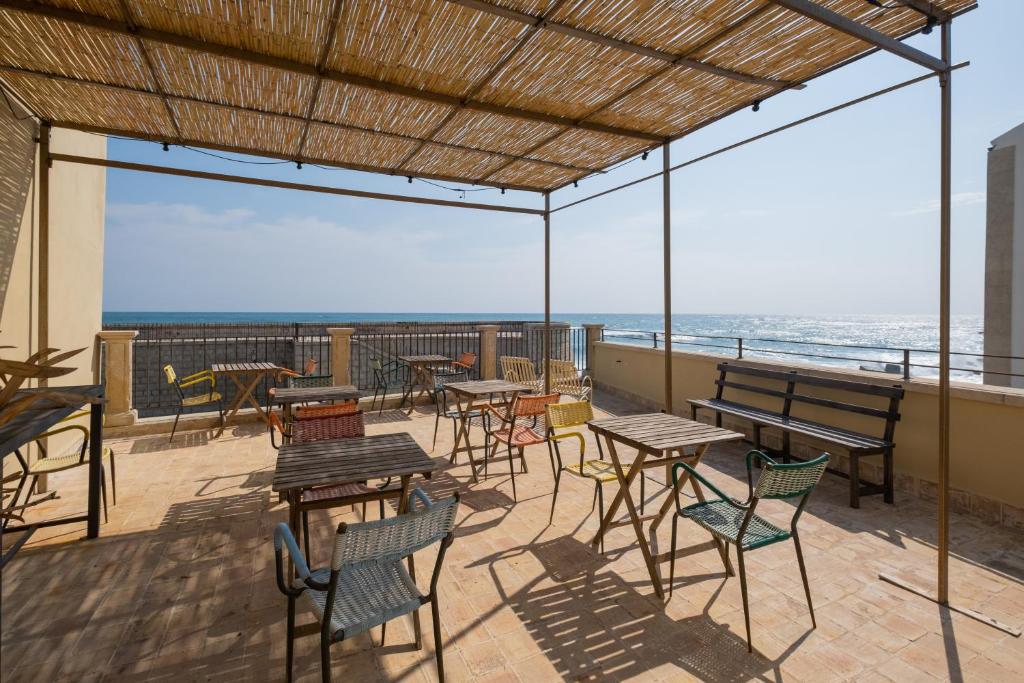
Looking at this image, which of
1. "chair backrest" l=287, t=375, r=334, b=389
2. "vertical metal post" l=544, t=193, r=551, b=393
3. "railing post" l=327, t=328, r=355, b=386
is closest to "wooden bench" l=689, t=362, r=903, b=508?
"vertical metal post" l=544, t=193, r=551, b=393

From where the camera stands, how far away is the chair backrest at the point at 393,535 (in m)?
1.48

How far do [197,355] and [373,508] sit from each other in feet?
42.4

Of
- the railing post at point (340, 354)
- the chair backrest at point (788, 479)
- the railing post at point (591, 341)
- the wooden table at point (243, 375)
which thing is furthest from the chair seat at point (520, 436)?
the railing post at point (591, 341)

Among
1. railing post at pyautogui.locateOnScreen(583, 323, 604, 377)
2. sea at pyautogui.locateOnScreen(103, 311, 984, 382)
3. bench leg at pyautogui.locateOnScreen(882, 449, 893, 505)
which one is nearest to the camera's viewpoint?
bench leg at pyautogui.locateOnScreen(882, 449, 893, 505)

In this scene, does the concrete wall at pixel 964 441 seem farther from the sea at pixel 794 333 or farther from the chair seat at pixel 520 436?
the chair seat at pixel 520 436

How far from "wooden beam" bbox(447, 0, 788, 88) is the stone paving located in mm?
3294

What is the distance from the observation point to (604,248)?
100 feet

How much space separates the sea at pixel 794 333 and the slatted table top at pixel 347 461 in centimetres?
323

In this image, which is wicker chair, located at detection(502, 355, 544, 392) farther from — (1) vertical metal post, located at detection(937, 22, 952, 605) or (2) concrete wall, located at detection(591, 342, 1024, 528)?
(1) vertical metal post, located at detection(937, 22, 952, 605)

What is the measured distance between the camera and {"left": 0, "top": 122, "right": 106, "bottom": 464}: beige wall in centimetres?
398

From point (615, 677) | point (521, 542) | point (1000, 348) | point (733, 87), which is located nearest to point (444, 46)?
point (733, 87)

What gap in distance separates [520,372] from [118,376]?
216 inches

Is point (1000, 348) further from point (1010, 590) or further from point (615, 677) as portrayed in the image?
point (615, 677)

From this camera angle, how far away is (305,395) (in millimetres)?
4730
